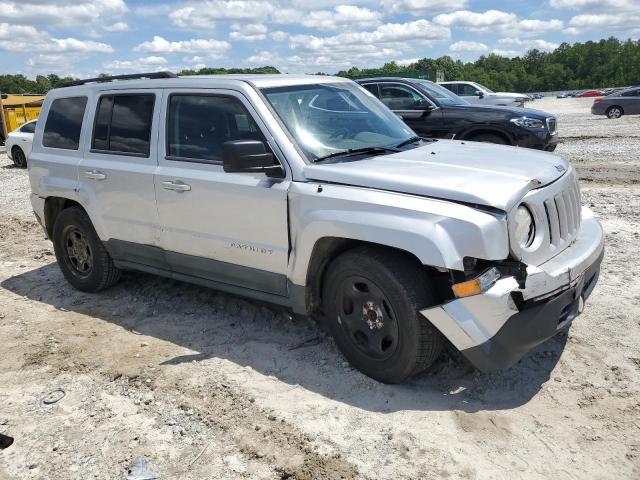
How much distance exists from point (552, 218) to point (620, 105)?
2479 centimetres

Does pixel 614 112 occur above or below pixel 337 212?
below

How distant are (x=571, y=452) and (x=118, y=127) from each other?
427cm

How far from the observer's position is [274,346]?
4559 millimetres

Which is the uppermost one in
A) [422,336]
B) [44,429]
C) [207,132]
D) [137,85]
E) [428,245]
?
[137,85]

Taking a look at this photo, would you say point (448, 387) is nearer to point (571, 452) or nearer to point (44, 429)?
point (571, 452)

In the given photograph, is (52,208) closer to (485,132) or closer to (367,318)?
(367,318)

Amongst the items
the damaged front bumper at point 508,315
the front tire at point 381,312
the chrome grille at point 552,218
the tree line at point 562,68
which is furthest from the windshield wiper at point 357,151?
the tree line at point 562,68

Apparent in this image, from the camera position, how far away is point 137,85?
16.8ft

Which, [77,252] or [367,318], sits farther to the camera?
[77,252]

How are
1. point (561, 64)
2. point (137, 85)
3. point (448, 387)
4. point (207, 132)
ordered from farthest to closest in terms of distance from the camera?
point (561, 64)
point (137, 85)
point (207, 132)
point (448, 387)

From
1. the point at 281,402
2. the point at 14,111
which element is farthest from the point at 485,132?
the point at 14,111

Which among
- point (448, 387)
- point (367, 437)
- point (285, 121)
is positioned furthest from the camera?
point (285, 121)

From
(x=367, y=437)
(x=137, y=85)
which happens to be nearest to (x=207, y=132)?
(x=137, y=85)

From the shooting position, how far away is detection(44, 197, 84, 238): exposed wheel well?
6004 millimetres
